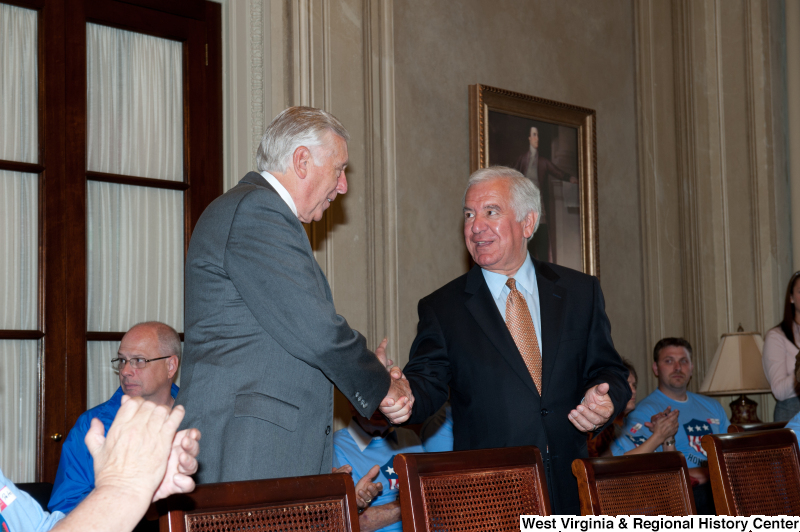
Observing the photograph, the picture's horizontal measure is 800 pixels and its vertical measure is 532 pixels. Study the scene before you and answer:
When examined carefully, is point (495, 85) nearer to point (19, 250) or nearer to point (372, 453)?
point (372, 453)

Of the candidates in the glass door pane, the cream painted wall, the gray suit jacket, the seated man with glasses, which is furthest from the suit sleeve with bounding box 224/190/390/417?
the cream painted wall

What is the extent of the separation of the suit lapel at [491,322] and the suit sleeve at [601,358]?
23 centimetres

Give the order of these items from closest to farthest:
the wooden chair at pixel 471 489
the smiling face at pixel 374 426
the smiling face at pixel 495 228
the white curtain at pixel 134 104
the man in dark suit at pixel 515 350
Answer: the wooden chair at pixel 471 489 → the man in dark suit at pixel 515 350 → the smiling face at pixel 495 228 → the smiling face at pixel 374 426 → the white curtain at pixel 134 104

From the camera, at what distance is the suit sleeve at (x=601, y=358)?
2689 mm

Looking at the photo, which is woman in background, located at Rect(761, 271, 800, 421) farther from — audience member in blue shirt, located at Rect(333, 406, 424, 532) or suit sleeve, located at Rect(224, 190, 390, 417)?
suit sleeve, located at Rect(224, 190, 390, 417)

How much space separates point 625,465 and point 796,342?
11.3 ft

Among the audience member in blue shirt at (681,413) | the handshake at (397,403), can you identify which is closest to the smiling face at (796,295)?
the audience member in blue shirt at (681,413)

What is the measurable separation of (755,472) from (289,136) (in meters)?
1.62

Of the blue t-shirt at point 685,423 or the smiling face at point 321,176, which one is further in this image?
the blue t-shirt at point 685,423

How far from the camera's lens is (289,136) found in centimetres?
239

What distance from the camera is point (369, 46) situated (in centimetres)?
448

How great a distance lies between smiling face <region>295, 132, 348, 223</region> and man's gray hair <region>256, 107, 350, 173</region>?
0.02 meters

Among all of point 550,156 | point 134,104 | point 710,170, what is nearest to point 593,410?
point 134,104

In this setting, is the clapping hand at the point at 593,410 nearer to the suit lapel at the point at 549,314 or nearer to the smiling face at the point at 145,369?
the suit lapel at the point at 549,314
